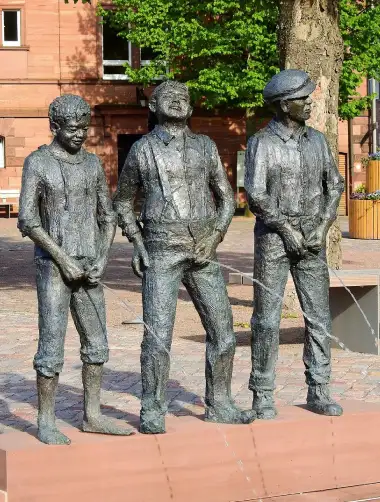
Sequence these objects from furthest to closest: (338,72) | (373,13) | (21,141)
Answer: (21,141)
(373,13)
(338,72)

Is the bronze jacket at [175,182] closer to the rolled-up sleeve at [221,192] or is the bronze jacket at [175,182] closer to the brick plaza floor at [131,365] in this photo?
the rolled-up sleeve at [221,192]

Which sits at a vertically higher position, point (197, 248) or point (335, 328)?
point (197, 248)

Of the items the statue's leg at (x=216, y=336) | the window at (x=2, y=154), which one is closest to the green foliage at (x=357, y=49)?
the window at (x=2, y=154)

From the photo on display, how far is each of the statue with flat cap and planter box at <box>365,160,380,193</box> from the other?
24.1 m

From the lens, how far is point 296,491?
8.74m

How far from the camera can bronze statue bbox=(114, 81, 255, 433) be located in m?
8.57

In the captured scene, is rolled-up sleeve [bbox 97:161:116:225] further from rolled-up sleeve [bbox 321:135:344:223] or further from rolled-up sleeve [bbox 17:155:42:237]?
rolled-up sleeve [bbox 321:135:344:223]

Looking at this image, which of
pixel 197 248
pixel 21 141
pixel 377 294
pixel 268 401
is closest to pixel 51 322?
pixel 197 248

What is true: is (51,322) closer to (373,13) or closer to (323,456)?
(323,456)

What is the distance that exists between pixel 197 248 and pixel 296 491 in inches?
60.1

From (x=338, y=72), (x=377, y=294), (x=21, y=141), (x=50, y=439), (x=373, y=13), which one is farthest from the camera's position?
(x=21, y=141)

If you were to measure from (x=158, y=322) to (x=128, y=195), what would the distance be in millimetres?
798

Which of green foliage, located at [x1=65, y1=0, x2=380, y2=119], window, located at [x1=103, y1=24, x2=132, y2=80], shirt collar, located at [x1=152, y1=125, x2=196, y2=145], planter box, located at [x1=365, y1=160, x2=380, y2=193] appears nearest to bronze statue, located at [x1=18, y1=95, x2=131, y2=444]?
shirt collar, located at [x1=152, y1=125, x2=196, y2=145]

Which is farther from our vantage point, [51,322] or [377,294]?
[377,294]
